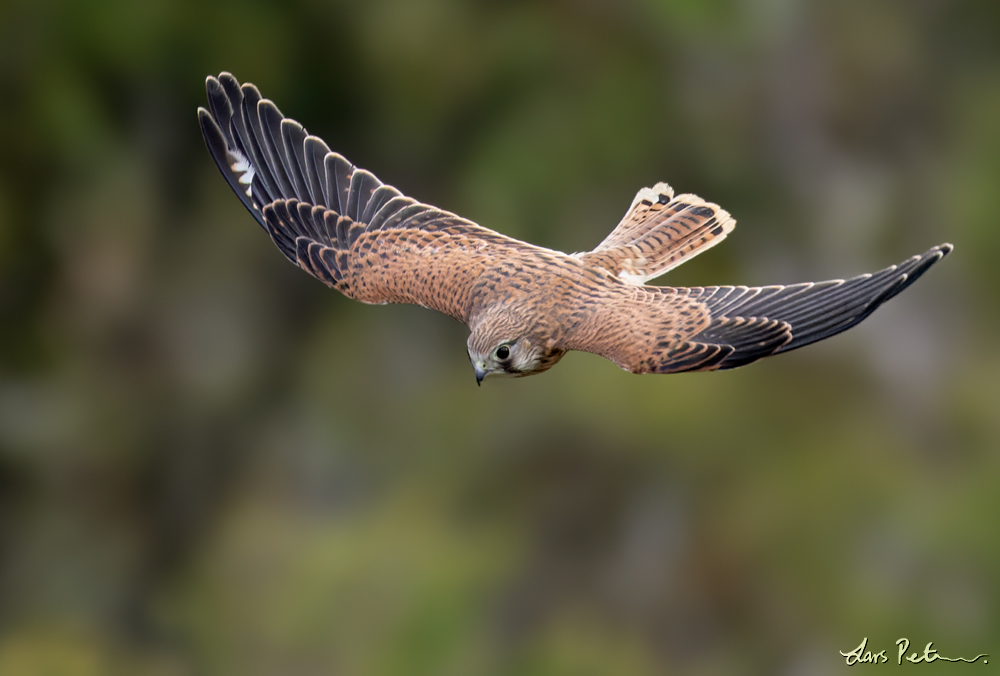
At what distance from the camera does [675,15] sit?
32.8ft

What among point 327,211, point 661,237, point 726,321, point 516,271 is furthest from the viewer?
point 327,211

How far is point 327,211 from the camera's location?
4133mm

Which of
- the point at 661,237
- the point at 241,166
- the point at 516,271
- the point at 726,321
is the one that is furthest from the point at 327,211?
the point at 726,321

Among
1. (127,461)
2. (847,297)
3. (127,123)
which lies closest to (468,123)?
(127,123)

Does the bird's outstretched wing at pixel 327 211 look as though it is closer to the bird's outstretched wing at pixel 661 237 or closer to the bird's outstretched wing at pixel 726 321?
the bird's outstretched wing at pixel 661 237

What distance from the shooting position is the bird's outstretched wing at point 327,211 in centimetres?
402

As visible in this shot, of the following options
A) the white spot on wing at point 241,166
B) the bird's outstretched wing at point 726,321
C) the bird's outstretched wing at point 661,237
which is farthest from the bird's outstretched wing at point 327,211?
the bird's outstretched wing at point 726,321

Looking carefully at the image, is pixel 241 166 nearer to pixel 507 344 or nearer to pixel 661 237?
pixel 507 344

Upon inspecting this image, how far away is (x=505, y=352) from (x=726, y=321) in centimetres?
75

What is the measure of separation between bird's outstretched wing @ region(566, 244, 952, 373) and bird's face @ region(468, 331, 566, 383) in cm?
12

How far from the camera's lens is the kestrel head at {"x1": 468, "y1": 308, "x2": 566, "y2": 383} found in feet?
11.7

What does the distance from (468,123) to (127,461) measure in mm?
5337

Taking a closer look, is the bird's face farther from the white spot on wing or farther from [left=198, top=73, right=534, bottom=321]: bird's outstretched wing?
the white spot on wing

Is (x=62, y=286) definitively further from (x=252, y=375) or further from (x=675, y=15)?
(x=675, y=15)
